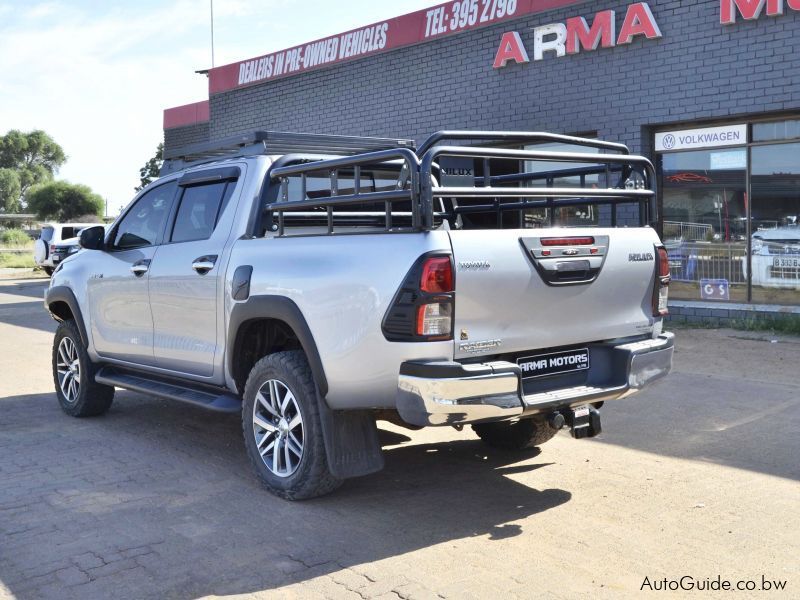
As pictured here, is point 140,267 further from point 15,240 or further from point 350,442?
point 15,240

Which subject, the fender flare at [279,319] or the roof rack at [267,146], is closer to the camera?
the fender flare at [279,319]

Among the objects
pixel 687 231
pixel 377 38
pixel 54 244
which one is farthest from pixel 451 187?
pixel 54 244

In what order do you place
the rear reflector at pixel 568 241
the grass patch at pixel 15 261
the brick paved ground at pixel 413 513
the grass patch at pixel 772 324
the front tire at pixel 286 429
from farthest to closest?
1. the grass patch at pixel 15 261
2. the grass patch at pixel 772 324
3. the front tire at pixel 286 429
4. the rear reflector at pixel 568 241
5. the brick paved ground at pixel 413 513

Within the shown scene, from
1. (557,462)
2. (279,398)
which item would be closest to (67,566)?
(279,398)

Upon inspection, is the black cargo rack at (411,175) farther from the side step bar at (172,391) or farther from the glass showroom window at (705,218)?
the glass showroom window at (705,218)

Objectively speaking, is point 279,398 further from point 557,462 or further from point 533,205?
point 533,205

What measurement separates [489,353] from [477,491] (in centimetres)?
117

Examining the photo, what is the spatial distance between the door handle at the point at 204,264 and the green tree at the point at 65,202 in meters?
58.2

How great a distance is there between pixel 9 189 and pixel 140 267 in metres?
105

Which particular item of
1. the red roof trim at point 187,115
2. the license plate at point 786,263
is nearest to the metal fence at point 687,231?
the license plate at point 786,263

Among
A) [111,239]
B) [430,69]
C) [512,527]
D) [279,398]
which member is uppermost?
[430,69]

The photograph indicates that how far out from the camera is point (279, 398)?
210 inches

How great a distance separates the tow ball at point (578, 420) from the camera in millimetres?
4934

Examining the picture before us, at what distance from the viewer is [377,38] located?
56.0ft
